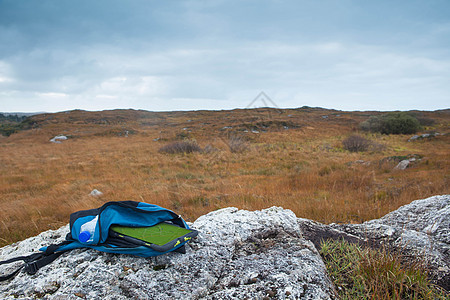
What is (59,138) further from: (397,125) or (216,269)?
(397,125)

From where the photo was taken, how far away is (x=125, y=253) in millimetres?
1623

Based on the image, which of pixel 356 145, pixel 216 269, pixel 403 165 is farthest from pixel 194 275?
pixel 356 145

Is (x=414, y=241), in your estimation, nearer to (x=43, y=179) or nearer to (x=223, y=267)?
(x=223, y=267)

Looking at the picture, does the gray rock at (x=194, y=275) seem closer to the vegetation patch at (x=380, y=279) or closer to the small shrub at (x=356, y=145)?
the vegetation patch at (x=380, y=279)

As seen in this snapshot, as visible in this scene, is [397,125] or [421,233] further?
[397,125]

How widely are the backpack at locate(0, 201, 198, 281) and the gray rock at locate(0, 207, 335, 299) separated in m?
0.06

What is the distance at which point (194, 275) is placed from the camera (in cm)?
158

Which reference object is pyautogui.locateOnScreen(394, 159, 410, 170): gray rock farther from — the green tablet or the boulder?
the green tablet

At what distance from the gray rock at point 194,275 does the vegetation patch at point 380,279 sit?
0.14 metres

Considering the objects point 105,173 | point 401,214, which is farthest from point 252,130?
point 401,214

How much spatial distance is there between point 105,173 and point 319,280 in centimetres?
1039

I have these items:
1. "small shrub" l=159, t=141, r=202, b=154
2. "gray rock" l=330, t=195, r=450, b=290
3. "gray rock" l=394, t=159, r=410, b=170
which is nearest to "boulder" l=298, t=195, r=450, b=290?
"gray rock" l=330, t=195, r=450, b=290

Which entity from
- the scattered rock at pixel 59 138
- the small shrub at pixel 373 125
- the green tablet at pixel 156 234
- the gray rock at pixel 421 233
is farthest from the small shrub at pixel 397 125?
the scattered rock at pixel 59 138

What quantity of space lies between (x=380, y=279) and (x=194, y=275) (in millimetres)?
1282
